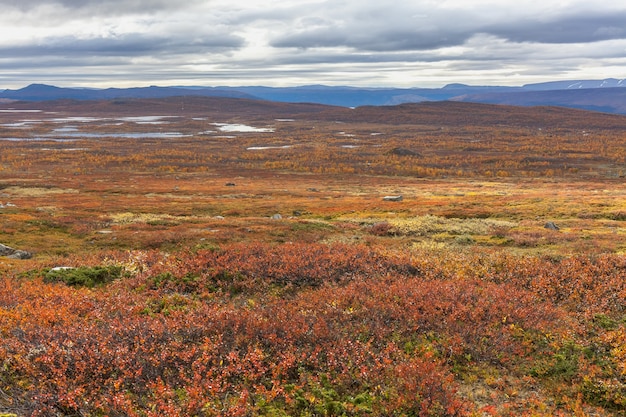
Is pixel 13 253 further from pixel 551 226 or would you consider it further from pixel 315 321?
pixel 551 226

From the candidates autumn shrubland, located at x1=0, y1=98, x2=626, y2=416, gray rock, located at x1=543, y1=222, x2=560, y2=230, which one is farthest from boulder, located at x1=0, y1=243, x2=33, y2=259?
gray rock, located at x1=543, y1=222, x2=560, y2=230

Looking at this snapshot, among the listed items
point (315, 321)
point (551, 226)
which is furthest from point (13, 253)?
point (551, 226)

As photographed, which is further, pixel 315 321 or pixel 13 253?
pixel 13 253

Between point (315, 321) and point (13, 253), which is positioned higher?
point (315, 321)

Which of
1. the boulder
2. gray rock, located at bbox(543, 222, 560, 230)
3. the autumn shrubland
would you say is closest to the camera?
the autumn shrubland

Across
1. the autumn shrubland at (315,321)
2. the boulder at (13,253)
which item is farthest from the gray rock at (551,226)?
the boulder at (13,253)

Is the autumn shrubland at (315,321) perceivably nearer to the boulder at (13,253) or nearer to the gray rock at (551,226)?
the gray rock at (551,226)

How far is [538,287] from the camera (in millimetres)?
14781

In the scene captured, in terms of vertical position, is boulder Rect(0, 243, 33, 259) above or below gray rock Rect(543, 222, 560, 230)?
above

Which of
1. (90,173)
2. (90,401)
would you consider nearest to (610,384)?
(90,401)

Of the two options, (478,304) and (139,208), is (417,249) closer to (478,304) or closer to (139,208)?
(478,304)

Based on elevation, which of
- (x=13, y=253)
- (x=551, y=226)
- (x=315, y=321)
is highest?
(x=315, y=321)

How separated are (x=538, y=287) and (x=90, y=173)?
94.3 meters

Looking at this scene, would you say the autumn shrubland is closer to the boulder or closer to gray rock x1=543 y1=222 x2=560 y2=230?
gray rock x1=543 y1=222 x2=560 y2=230
